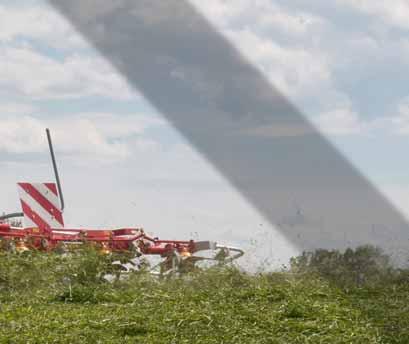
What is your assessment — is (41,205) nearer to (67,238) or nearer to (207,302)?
(67,238)

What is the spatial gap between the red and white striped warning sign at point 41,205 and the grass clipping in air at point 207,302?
174 centimetres

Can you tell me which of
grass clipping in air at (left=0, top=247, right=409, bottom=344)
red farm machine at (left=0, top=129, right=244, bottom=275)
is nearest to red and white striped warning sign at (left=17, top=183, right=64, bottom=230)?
red farm machine at (left=0, top=129, right=244, bottom=275)

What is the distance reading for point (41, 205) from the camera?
10.1 m

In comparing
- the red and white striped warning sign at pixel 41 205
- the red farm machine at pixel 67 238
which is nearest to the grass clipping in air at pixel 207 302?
the red farm machine at pixel 67 238

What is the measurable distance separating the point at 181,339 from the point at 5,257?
3.56 m

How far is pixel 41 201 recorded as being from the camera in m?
10.1

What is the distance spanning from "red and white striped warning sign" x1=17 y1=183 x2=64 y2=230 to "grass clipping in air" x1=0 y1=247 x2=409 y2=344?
1738 mm

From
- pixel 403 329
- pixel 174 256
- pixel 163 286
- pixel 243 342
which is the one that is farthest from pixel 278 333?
pixel 174 256

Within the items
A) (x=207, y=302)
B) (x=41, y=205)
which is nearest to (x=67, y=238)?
(x=41, y=205)

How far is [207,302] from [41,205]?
424 centimetres

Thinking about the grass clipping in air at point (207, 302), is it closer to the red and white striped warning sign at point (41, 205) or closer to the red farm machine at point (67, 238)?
the red farm machine at point (67, 238)

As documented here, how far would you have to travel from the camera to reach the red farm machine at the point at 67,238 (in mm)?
8828

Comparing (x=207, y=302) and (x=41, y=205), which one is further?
(x=41, y=205)

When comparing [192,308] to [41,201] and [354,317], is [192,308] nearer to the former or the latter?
[354,317]
